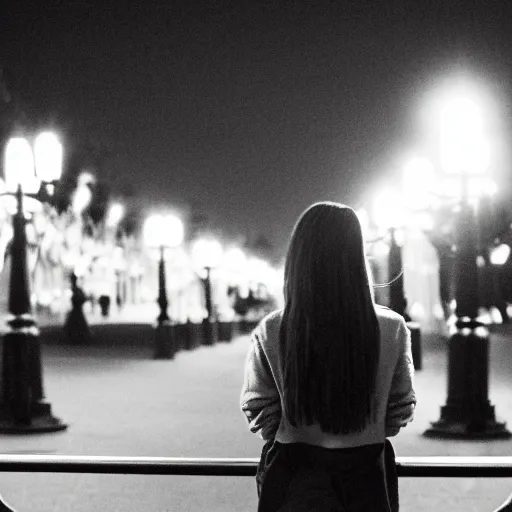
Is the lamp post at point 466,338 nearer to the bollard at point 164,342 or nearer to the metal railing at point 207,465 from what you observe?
the metal railing at point 207,465

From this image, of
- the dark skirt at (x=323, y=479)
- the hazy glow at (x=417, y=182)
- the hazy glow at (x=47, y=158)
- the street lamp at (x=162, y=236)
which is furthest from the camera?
the street lamp at (x=162, y=236)

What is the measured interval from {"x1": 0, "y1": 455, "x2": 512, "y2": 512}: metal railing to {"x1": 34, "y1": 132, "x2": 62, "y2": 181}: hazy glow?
942cm

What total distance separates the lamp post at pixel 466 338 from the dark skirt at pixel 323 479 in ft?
26.2

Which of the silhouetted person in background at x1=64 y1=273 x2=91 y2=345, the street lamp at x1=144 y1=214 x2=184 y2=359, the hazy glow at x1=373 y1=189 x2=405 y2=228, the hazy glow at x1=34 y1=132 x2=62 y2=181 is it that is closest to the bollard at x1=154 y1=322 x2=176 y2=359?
the street lamp at x1=144 y1=214 x2=184 y2=359

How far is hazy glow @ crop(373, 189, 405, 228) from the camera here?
718 inches

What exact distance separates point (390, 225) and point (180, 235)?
12782 mm

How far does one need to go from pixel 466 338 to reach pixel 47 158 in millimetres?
6129

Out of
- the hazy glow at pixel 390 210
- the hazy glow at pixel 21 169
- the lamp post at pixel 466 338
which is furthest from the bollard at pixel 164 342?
the lamp post at pixel 466 338

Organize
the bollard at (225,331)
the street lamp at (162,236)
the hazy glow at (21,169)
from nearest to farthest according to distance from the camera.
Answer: the hazy glow at (21,169) → the street lamp at (162,236) → the bollard at (225,331)

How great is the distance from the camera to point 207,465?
4691 millimetres

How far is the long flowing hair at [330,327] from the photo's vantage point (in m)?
3.39

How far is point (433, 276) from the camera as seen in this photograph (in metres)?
61.8

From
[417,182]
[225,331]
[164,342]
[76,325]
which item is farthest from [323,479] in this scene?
[225,331]

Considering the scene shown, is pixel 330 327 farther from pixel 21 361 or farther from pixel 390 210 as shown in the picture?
pixel 390 210
